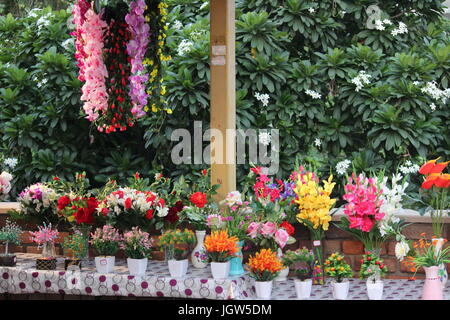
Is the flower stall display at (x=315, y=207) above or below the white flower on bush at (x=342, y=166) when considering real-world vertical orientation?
below

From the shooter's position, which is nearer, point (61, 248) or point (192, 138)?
point (61, 248)

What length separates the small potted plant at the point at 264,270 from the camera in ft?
11.3

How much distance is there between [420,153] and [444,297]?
5.34 ft

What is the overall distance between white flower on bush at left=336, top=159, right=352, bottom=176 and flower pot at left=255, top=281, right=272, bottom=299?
162 cm

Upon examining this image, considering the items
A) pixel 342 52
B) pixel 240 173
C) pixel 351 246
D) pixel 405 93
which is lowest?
pixel 351 246

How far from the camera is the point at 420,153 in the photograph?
15.9 feet

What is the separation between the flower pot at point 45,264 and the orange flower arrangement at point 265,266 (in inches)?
42.1

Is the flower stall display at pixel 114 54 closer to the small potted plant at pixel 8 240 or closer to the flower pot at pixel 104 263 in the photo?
the flower pot at pixel 104 263

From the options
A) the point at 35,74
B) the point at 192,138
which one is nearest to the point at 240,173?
the point at 192,138

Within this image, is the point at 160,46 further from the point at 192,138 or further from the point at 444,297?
the point at 444,297

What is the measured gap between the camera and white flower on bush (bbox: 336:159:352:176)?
491 cm

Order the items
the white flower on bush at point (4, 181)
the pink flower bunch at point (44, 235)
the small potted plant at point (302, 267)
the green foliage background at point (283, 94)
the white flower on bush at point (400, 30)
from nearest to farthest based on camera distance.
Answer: the small potted plant at point (302, 267) → the pink flower bunch at point (44, 235) → the white flower on bush at point (4, 181) → the green foliage background at point (283, 94) → the white flower on bush at point (400, 30)

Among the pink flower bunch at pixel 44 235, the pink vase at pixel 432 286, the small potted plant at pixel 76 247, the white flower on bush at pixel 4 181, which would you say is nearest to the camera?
the pink vase at pixel 432 286

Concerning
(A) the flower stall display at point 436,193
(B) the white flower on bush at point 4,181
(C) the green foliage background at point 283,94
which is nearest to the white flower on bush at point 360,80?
(C) the green foliage background at point 283,94
